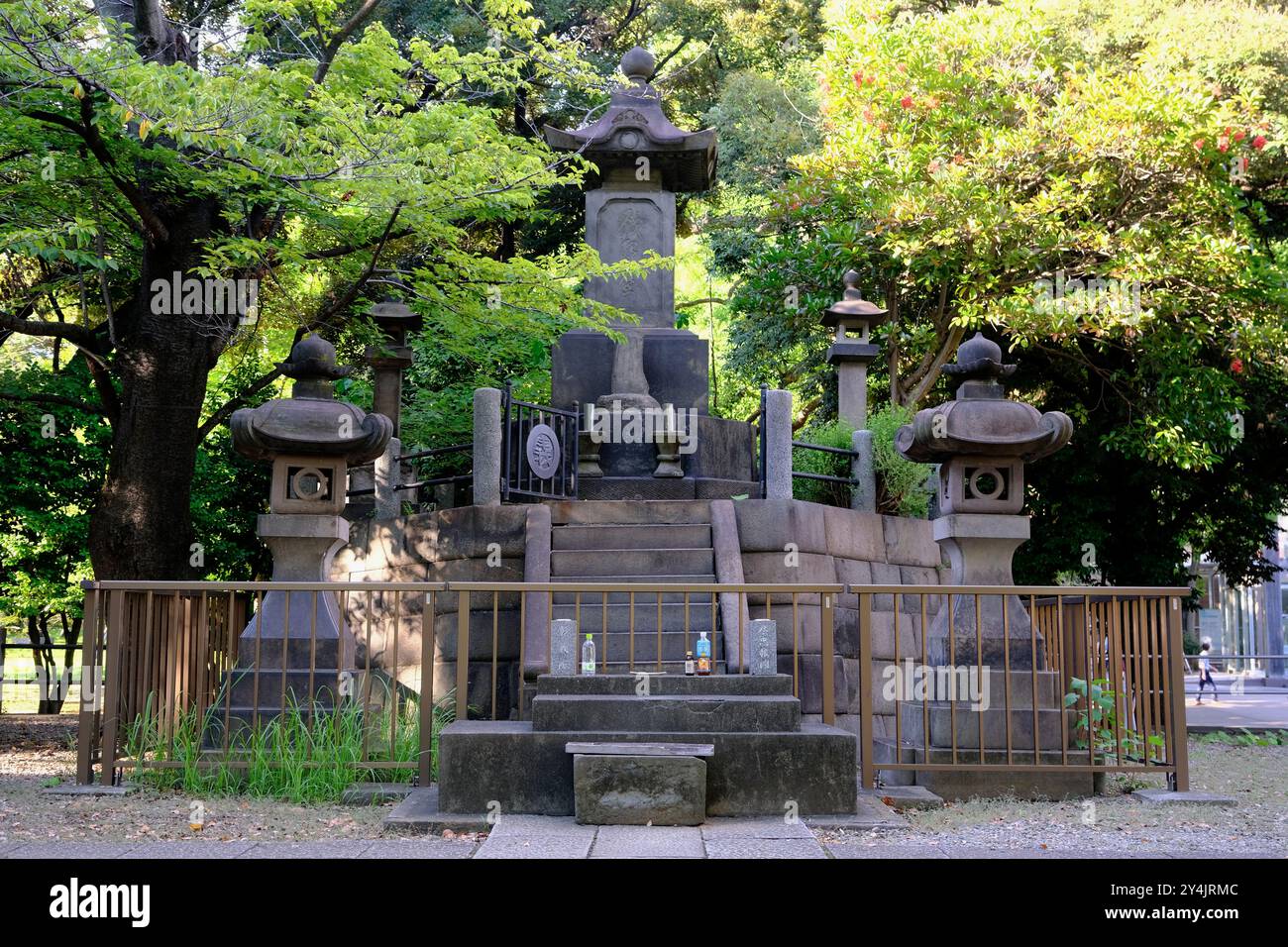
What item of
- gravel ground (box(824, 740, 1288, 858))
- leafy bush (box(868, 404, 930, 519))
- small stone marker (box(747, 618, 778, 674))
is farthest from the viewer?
leafy bush (box(868, 404, 930, 519))

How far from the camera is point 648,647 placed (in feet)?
32.8

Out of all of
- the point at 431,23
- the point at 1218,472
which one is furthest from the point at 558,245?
the point at 1218,472

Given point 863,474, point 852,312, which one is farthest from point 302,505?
point 852,312

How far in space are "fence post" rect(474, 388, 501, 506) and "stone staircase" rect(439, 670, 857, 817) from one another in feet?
14.5

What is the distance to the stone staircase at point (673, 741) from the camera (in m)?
7.08

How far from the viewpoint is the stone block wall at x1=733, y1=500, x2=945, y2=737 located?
35.7 feet

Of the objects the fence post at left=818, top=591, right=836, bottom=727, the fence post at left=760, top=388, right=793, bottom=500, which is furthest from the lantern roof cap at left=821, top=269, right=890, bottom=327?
the fence post at left=818, top=591, right=836, bottom=727

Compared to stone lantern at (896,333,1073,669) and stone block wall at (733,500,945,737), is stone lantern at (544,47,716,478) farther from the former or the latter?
stone lantern at (896,333,1073,669)

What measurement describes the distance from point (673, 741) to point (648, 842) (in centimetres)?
112

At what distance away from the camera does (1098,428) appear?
57.0 ft

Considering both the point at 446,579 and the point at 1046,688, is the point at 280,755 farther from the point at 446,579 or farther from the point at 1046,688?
the point at 1046,688

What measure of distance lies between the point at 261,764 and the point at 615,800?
8.71ft

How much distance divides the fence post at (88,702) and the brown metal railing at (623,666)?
0.02m

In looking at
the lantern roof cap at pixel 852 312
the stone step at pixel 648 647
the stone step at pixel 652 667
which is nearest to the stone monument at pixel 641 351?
the lantern roof cap at pixel 852 312
